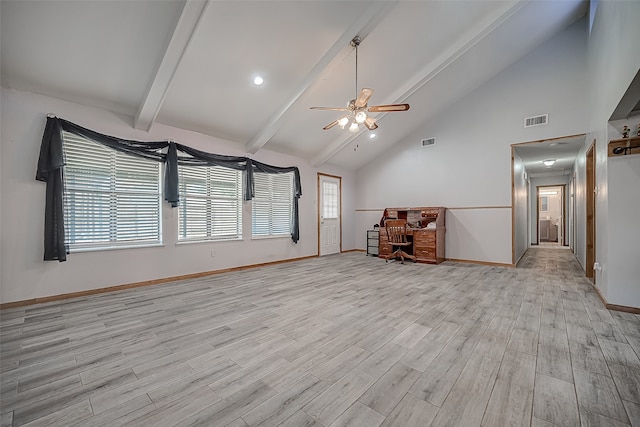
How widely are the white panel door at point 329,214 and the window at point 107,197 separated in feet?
13.1

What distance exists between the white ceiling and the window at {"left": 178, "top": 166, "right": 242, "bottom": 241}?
0.79 metres

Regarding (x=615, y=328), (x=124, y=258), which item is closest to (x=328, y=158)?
(x=124, y=258)

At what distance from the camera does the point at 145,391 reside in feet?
5.35

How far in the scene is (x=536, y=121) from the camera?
5262 mm

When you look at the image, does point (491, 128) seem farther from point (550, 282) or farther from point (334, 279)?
point (334, 279)

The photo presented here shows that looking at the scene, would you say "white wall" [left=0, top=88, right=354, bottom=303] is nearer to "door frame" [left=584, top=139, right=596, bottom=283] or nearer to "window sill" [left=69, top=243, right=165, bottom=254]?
"window sill" [left=69, top=243, right=165, bottom=254]

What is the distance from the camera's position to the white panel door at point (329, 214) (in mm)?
7270

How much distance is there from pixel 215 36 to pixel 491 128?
18.6ft

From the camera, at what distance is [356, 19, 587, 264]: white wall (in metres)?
4.97

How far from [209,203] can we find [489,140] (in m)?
6.09

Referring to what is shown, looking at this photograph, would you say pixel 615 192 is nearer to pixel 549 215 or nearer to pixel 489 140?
pixel 489 140

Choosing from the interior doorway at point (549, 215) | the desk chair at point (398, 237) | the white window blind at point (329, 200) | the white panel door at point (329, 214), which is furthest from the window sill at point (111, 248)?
the interior doorway at point (549, 215)

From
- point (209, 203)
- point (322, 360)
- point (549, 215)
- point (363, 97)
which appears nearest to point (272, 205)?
point (209, 203)

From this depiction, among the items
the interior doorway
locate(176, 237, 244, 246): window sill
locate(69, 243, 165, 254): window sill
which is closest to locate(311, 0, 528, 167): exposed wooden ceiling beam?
locate(176, 237, 244, 246): window sill
